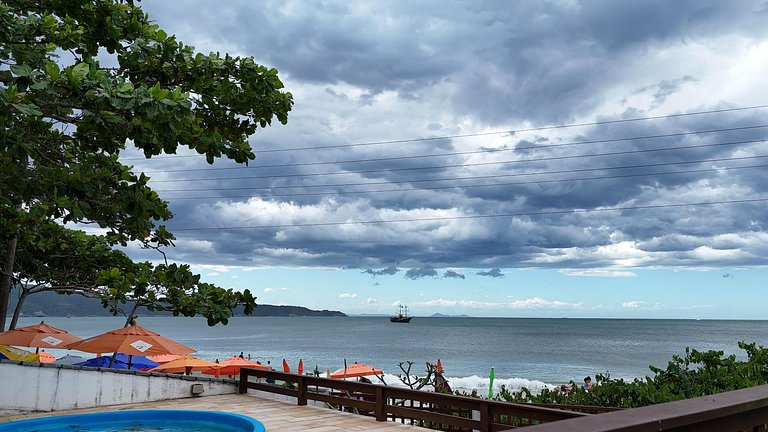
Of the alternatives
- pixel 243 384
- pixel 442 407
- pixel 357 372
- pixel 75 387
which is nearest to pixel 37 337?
pixel 75 387

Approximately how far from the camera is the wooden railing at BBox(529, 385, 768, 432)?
166cm

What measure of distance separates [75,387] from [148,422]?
1.49 meters

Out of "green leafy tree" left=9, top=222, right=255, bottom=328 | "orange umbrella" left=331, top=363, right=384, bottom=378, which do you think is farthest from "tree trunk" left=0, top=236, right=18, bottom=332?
"orange umbrella" left=331, top=363, right=384, bottom=378

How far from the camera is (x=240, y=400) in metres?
12.0

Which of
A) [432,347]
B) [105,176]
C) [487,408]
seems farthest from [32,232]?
[432,347]

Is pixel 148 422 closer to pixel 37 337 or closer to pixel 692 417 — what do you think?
pixel 37 337

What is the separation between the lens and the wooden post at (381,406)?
9.51m

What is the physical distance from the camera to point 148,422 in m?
10.8

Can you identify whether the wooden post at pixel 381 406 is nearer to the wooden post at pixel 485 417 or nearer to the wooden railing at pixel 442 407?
the wooden railing at pixel 442 407

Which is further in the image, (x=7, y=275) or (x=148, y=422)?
(x=7, y=275)

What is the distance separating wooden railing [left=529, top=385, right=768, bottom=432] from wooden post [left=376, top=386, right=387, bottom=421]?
721 cm

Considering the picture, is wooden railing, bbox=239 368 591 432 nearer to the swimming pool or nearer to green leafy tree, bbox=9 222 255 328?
the swimming pool

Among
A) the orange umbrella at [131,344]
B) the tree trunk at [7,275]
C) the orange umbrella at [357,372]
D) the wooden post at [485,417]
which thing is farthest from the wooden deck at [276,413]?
the orange umbrella at [357,372]

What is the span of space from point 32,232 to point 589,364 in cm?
5921
